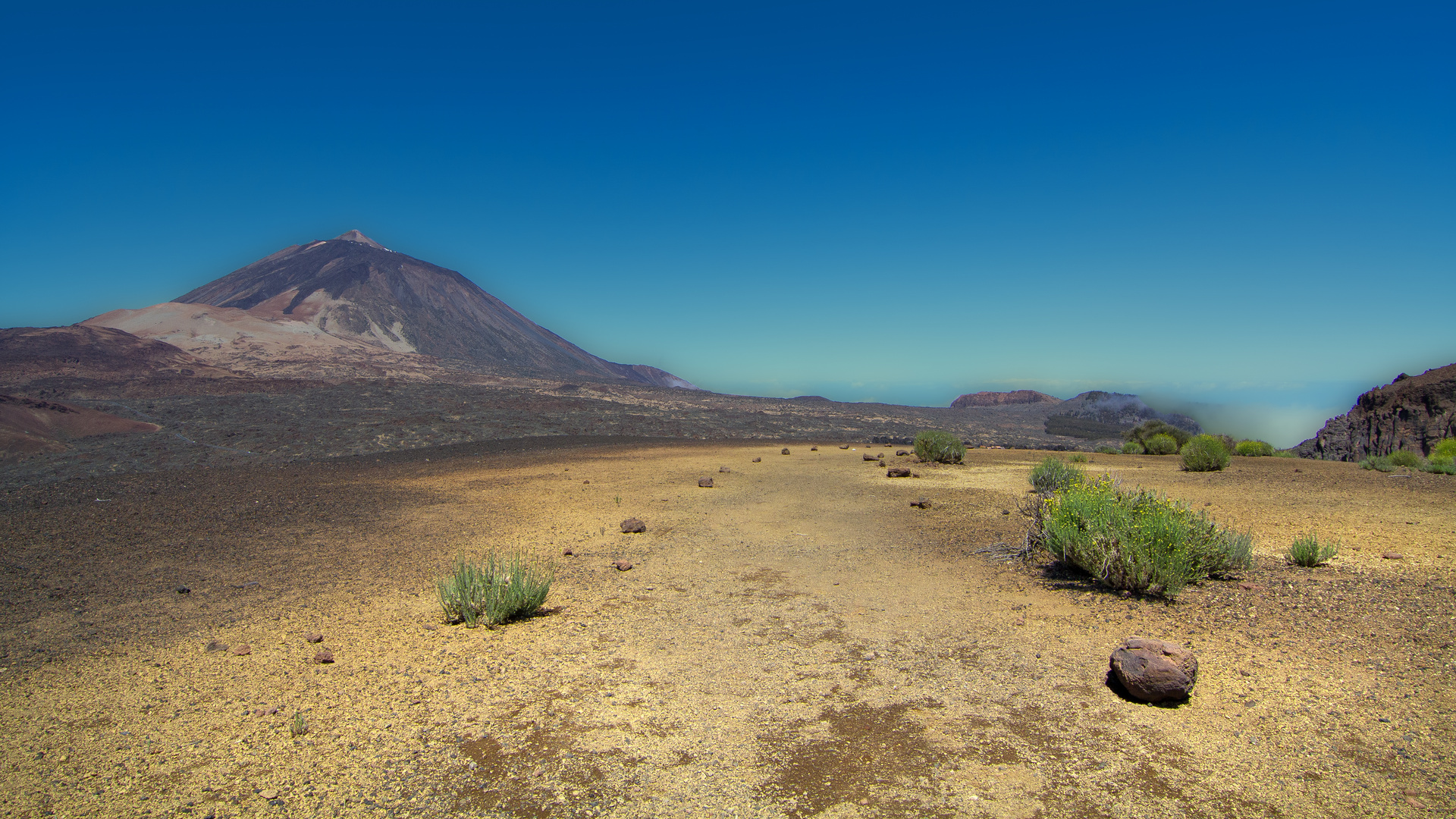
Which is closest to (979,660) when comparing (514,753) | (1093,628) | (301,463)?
(1093,628)

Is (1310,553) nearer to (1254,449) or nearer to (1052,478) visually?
(1052,478)

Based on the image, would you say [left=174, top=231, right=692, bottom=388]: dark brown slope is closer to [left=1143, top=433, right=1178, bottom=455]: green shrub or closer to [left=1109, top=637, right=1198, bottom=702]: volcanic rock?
[left=1143, top=433, right=1178, bottom=455]: green shrub

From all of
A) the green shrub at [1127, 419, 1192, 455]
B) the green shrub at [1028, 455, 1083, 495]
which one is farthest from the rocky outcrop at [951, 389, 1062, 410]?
the green shrub at [1028, 455, 1083, 495]

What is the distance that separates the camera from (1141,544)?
599 cm

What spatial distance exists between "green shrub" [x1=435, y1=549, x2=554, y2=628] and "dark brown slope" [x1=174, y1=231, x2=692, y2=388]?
50478mm

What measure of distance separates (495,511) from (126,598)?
508 cm

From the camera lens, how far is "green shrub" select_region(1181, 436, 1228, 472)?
1440 centimetres

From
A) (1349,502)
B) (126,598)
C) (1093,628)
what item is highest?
(1349,502)

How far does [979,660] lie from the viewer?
4809 mm

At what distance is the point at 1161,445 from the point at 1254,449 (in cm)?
225

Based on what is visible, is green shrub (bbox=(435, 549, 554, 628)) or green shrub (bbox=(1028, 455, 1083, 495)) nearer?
green shrub (bbox=(435, 549, 554, 628))

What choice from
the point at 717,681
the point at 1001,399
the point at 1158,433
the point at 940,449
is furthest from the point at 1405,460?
the point at 1001,399

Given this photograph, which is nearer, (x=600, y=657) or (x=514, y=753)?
(x=514, y=753)

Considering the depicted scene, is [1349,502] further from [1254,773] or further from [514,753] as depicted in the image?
[514,753]
